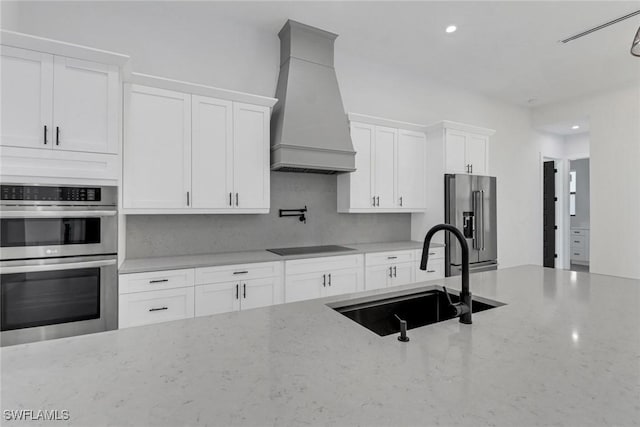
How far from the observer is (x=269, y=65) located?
3.35 meters

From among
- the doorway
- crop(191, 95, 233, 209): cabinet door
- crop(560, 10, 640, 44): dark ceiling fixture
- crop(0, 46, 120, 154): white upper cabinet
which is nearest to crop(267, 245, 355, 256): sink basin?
crop(191, 95, 233, 209): cabinet door

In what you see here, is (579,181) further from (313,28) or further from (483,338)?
(483,338)

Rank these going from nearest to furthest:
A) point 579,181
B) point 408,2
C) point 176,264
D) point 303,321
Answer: point 303,321
point 176,264
point 408,2
point 579,181

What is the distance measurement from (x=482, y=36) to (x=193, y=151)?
3181 mm

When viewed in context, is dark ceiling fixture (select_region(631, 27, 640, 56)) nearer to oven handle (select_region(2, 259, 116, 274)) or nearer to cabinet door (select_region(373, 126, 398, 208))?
cabinet door (select_region(373, 126, 398, 208))

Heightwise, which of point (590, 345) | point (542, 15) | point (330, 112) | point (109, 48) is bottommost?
point (590, 345)

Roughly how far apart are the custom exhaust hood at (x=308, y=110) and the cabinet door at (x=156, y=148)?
0.83 metres

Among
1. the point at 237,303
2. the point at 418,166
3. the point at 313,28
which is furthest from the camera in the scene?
the point at 418,166

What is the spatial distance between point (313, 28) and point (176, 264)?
265 cm

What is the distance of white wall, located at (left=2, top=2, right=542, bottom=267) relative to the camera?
2.60 m

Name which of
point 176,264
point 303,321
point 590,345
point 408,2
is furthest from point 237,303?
point 408,2

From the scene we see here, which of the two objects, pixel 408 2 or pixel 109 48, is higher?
pixel 408 2

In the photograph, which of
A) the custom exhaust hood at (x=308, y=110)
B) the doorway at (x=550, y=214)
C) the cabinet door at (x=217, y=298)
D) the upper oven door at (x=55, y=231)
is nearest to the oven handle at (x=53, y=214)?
the upper oven door at (x=55, y=231)

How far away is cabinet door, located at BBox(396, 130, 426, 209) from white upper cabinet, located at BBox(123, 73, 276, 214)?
68.2 inches
